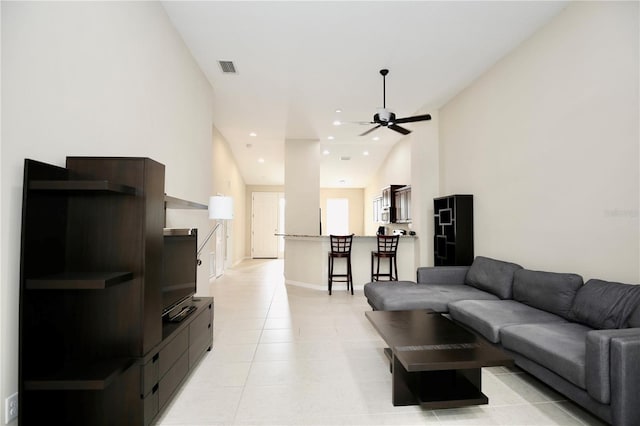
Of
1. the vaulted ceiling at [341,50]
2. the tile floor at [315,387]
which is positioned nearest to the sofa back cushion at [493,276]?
the tile floor at [315,387]

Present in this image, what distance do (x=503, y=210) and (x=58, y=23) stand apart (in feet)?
14.7

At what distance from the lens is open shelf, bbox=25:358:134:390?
144 centimetres

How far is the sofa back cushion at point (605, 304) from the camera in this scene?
7.06 ft

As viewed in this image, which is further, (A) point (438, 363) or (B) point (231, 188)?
(B) point (231, 188)

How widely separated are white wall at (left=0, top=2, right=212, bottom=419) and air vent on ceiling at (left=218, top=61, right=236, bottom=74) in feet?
2.05

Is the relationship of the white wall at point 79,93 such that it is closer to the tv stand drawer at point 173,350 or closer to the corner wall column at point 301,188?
the tv stand drawer at point 173,350

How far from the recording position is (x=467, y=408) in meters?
2.07

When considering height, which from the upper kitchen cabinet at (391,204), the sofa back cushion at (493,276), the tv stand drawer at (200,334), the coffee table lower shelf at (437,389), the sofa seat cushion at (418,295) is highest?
the upper kitchen cabinet at (391,204)

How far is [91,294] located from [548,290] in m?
3.56

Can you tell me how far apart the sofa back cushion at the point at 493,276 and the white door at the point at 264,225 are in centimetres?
800

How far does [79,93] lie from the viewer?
1861mm

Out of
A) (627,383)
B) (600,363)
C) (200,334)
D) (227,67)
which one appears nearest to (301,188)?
(227,67)

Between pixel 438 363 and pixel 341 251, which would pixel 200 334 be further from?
pixel 341 251

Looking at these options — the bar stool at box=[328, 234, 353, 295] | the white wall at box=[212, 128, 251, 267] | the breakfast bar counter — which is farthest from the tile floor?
the white wall at box=[212, 128, 251, 267]
